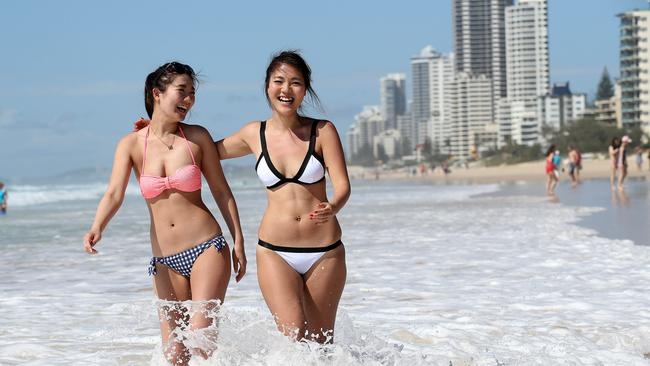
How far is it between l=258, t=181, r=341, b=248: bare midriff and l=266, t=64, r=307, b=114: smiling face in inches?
14.9

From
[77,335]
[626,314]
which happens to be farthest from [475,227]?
[77,335]

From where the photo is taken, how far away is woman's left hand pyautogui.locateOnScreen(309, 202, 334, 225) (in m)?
4.57

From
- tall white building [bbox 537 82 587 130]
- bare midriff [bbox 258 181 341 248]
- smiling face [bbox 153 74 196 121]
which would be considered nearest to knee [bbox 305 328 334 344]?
bare midriff [bbox 258 181 341 248]

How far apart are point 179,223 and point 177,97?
23.0 inches

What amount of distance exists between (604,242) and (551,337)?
6548mm

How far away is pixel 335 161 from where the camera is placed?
471cm

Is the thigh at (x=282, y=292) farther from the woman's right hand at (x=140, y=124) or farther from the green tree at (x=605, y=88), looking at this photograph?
the green tree at (x=605, y=88)

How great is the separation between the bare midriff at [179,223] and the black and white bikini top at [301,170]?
12.8 inches

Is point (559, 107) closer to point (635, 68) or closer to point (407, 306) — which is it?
point (635, 68)

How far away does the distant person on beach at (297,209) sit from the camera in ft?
15.4

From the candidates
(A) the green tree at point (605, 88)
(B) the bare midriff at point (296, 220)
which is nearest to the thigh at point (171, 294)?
(B) the bare midriff at point (296, 220)

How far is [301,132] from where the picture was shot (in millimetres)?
4801

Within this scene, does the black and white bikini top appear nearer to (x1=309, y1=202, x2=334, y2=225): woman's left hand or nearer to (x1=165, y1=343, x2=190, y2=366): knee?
(x1=309, y1=202, x2=334, y2=225): woman's left hand

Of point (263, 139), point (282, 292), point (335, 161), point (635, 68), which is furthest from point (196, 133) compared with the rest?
point (635, 68)
